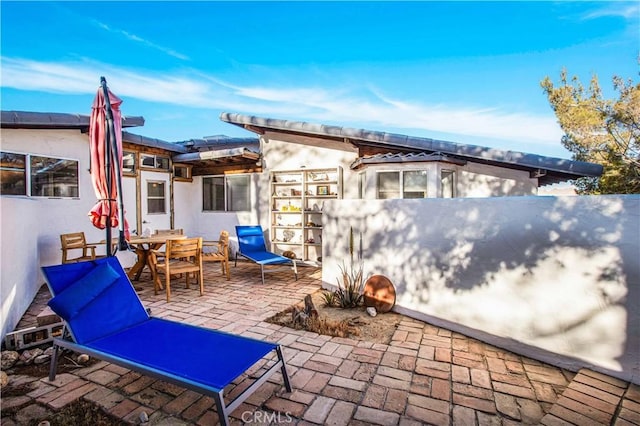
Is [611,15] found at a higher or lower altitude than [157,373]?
higher

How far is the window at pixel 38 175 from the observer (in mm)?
5609

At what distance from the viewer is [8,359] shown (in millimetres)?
2855

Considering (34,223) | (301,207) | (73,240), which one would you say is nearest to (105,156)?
(34,223)

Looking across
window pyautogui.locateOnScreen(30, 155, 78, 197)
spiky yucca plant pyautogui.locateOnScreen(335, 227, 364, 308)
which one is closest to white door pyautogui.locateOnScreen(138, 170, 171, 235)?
window pyautogui.locateOnScreen(30, 155, 78, 197)

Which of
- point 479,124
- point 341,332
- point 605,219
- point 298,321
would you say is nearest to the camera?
point 605,219

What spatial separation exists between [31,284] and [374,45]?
10.0 meters

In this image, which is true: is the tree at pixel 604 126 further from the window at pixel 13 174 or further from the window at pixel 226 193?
the window at pixel 13 174

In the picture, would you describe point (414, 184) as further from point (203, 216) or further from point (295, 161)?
point (203, 216)

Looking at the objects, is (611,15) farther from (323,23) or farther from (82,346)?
(82,346)

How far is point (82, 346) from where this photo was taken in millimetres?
2473

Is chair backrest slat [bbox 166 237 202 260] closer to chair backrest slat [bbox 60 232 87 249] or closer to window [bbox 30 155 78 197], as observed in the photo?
chair backrest slat [bbox 60 232 87 249]

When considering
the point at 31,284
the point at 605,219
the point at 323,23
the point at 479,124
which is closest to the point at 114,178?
the point at 31,284

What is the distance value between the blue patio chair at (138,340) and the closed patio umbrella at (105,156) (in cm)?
86

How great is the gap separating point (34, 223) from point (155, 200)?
125 inches
